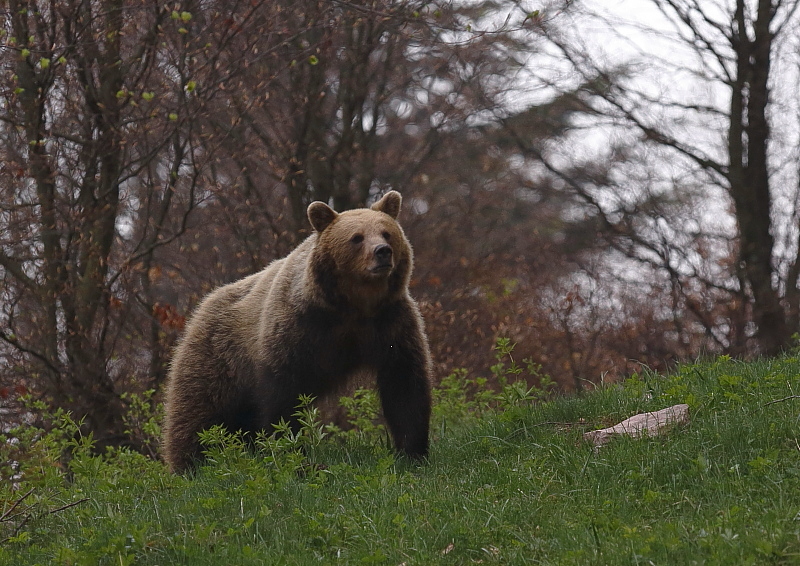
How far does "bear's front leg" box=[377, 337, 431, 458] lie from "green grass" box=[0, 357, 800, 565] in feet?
0.97

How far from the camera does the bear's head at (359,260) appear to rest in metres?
6.75

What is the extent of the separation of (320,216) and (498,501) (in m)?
2.87

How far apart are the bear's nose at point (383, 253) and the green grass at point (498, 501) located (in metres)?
1.35

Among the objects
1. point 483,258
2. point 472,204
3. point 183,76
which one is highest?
point 183,76

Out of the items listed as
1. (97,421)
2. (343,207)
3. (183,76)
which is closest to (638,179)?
(343,207)

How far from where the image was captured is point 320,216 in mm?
7145

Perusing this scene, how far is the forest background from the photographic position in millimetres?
10086

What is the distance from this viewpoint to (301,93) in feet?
42.8

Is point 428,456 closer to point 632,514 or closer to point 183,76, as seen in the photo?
point 632,514

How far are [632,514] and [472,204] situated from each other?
41.0ft

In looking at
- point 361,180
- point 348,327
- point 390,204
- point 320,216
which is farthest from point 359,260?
point 361,180

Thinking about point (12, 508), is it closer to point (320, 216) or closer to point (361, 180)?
point (320, 216)

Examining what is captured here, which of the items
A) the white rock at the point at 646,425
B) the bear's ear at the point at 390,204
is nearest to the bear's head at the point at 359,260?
the bear's ear at the point at 390,204

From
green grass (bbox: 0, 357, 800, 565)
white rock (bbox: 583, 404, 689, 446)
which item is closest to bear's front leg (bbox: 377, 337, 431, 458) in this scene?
green grass (bbox: 0, 357, 800, 565)
